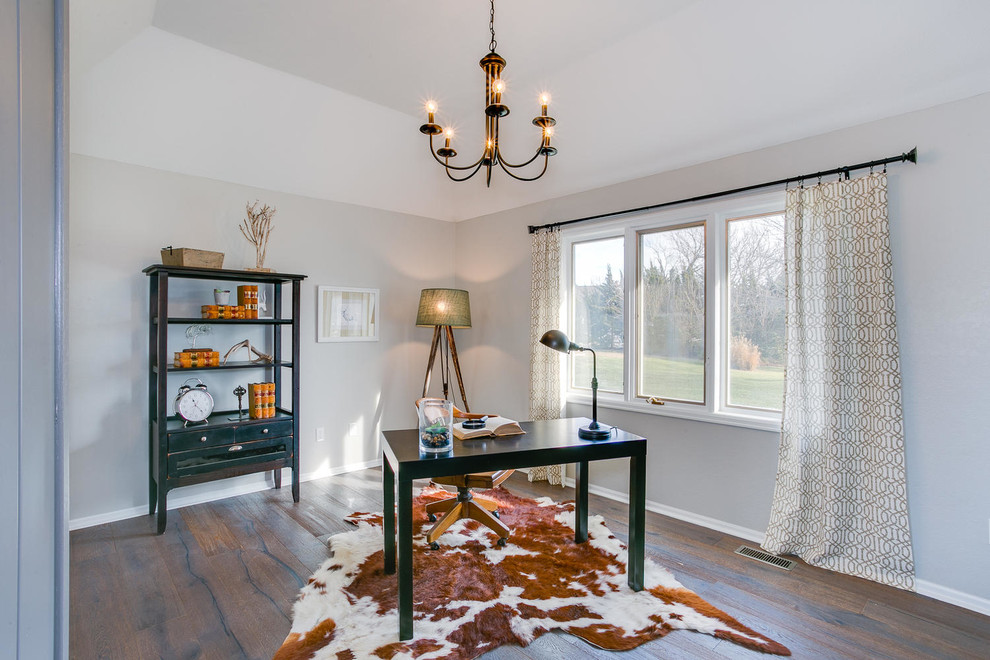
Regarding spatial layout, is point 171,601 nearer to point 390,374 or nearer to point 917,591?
point 390,374

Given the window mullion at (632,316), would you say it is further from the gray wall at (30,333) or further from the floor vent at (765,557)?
the gray wall at (30,333)

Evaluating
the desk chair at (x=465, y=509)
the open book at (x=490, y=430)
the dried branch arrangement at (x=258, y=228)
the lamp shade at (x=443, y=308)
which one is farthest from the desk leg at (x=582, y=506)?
the dried branch arrangement at (x=258, y=228)

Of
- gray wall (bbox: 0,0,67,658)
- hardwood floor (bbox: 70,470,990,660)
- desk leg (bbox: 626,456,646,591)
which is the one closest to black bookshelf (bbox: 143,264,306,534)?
hardwood floor (bbox: 70,470,990,660)

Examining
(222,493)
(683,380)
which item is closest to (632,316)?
(683,380)

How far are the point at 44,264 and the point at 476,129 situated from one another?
384 centimetres

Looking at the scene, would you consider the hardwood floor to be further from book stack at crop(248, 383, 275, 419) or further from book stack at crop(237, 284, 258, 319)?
book stack at crop(237, 284, 258, 319)

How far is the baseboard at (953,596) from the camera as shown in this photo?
2.40 meters

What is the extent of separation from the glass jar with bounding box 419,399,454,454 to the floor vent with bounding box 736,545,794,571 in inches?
77.2

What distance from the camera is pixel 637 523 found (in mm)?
2543

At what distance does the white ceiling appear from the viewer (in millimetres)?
2523

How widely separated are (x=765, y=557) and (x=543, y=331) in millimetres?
2251

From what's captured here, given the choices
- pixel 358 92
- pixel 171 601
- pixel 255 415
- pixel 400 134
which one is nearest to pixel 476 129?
pixel 400 134

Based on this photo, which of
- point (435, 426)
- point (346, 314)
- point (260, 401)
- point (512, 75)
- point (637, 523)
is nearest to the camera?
point (435, 426)

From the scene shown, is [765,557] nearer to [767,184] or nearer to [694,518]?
[694,518]
